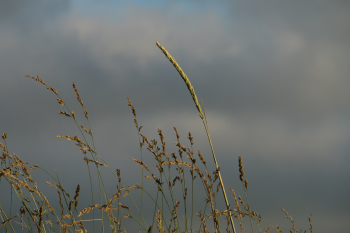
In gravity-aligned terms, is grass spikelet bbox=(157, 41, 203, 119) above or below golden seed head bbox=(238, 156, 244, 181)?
above

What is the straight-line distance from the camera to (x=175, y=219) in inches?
77.9

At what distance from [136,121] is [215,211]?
0.91 meters

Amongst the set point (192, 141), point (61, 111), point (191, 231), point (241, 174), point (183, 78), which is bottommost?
point (191, 231)

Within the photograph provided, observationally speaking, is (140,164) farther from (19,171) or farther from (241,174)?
(19,171)

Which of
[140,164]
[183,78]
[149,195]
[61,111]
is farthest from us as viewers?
[61,111]

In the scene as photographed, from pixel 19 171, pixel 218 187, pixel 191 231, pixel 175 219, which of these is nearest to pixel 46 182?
pixel 19 171

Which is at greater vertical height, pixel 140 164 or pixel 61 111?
pixel 61 111

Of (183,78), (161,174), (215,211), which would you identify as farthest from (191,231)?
(183,78)

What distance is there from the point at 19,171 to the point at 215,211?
5.17 ft

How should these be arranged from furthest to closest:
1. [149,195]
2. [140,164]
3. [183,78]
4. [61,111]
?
[61,111] < [149,195] < [140,164] < [183,78]

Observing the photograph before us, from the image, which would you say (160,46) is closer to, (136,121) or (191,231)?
(136,121)

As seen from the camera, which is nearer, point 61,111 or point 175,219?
point 175,219

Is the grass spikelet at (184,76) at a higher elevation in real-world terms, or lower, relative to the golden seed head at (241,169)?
higher

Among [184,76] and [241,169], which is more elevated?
[184,76]
